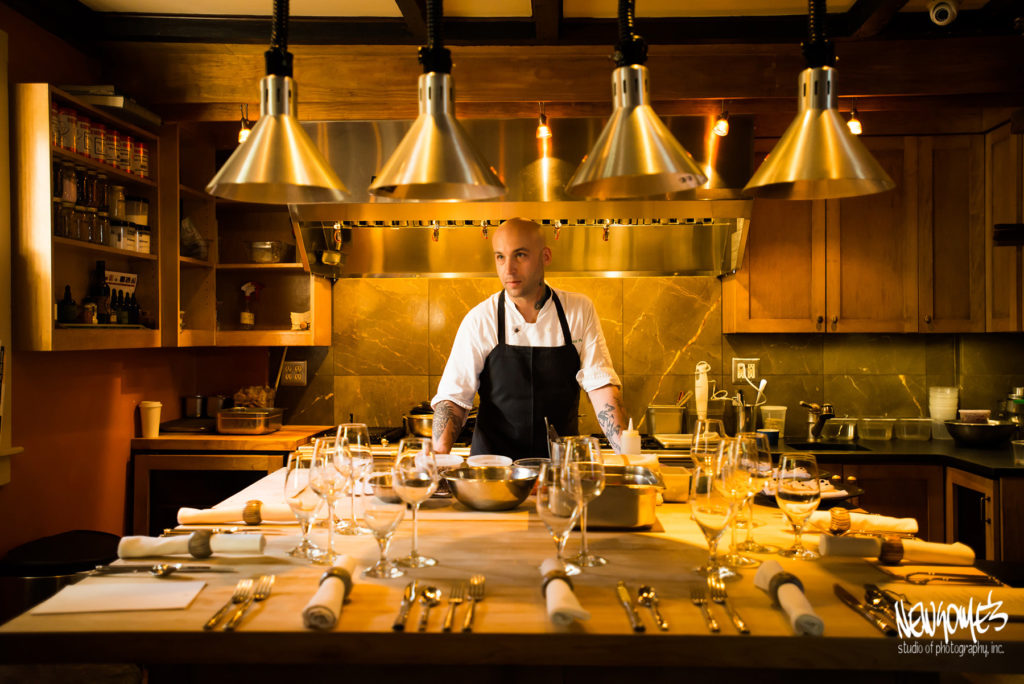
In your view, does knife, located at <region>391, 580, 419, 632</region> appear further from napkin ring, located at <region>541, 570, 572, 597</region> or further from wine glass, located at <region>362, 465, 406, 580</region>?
napkin ring, located at <region>541, 570, 572, 597</region>

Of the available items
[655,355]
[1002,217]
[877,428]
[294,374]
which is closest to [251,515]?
[294,374]

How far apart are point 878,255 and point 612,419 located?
2.15 m

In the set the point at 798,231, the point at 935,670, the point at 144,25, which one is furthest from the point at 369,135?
the point at 935,670

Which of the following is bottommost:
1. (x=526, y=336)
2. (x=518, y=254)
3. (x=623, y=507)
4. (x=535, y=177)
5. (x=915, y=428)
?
(x=915, y=428)

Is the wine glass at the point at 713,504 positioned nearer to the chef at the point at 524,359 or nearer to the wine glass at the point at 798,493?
the wine glass at the point at 798,493

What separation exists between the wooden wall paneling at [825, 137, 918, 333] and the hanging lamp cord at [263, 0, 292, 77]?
11.2ft

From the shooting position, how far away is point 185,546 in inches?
64.4

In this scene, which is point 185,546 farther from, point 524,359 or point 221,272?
point 221,272

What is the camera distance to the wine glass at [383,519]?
1.48m

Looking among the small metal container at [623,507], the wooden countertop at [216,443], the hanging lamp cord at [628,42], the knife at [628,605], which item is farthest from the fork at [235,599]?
the wooden countertop at [216,443]

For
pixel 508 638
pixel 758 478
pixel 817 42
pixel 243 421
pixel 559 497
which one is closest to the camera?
pixel 508 638

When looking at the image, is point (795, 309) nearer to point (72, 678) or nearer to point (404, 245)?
point (404, 245)

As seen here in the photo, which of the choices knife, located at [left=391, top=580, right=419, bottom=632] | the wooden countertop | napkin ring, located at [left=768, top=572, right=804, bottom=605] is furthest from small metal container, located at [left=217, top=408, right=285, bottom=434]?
napkin ring, located at [left=768, top=572, right=804, bottom=605]

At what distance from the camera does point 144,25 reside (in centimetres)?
364
